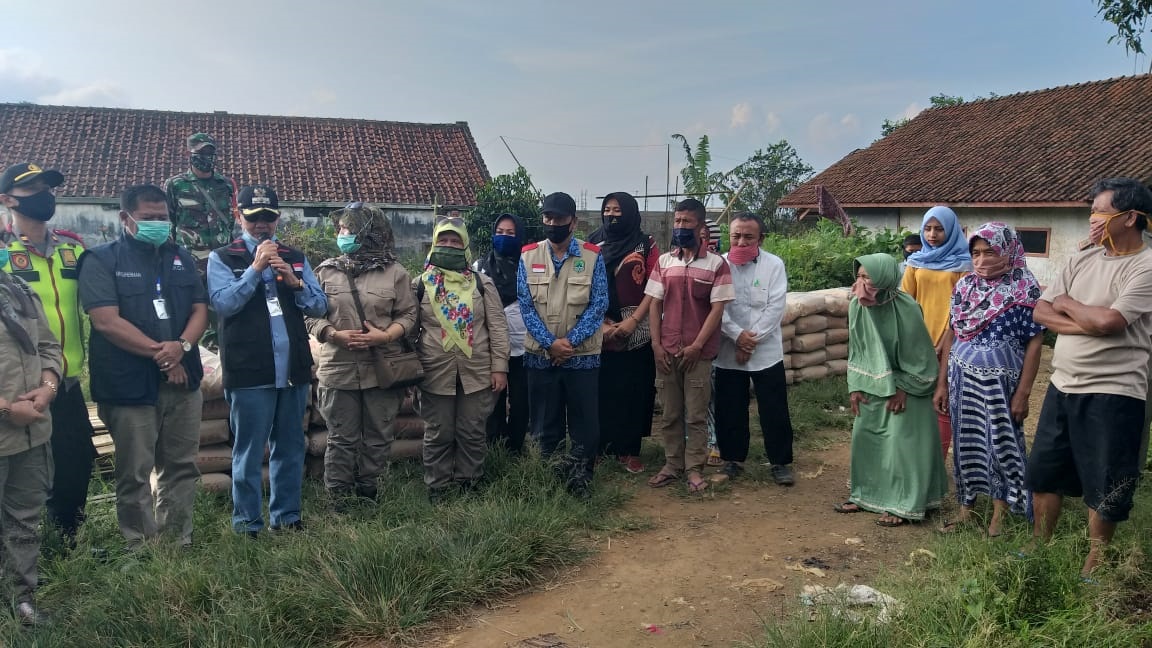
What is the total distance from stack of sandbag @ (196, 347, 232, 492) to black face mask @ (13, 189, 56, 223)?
119 centimetres

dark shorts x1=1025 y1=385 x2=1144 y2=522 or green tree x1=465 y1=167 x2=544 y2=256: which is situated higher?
green tree x1=465 y1=167 x2=544 y2=256

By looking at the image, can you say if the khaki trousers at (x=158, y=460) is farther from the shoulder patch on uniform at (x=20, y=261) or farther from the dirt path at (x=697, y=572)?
the dirt path at (x=697, y=572)

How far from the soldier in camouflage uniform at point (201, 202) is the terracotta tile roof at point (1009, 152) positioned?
13.6 m

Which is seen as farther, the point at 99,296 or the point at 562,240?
the point at 562,240

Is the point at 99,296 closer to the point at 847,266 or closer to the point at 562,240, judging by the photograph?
the point at 562,240

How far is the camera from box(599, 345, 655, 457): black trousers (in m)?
5.10

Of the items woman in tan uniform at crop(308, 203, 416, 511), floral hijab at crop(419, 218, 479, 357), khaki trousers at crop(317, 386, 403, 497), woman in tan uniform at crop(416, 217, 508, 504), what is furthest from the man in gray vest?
khaki trousers at crop(317, 386, 403, 497)

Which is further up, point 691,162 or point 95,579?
point 691,162

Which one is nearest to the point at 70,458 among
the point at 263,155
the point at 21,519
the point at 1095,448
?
the point at 21,519

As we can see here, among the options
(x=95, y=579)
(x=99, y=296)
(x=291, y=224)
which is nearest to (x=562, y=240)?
(x=99, y=296)

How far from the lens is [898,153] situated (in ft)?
64.5

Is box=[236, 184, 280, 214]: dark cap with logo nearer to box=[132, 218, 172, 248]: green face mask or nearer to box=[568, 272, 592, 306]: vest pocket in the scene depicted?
box=[132, 218, 172, 248]: green face mask

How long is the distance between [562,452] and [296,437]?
155 cm

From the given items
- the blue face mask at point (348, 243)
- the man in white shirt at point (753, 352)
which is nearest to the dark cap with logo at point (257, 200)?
the blue face mask at point (348, 243)
